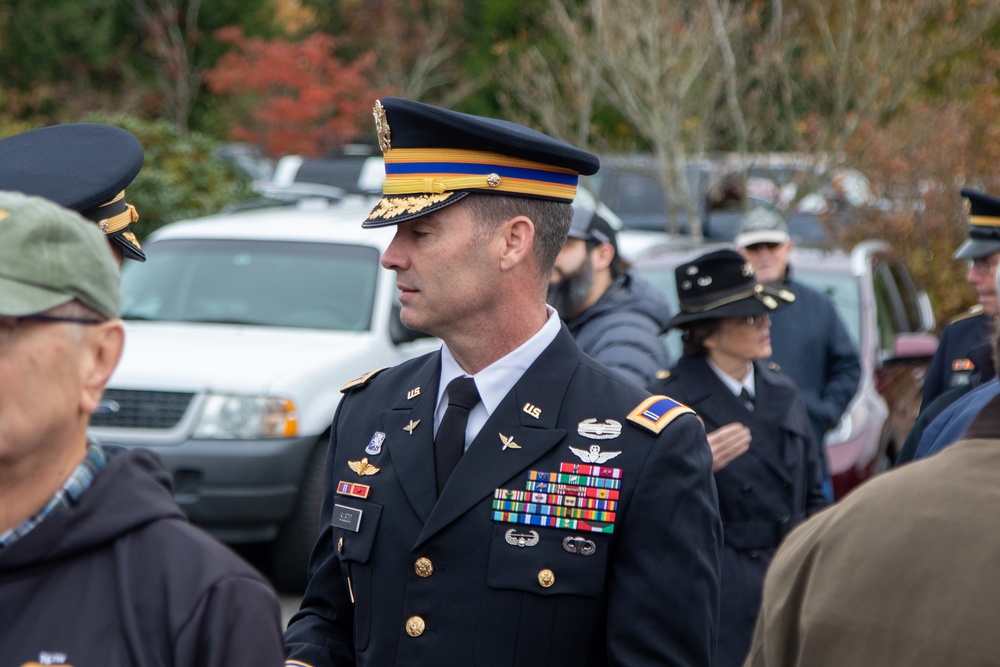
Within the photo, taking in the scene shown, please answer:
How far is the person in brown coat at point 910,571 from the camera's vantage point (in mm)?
1849

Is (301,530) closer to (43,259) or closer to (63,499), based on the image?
(63,499)

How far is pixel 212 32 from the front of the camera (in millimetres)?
26906

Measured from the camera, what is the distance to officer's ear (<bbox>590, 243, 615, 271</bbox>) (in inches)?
223

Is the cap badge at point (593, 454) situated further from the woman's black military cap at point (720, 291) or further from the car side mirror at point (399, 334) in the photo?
the car side mirror at point (399, 334)

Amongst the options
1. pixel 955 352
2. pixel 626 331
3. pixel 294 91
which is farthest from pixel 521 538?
pixel 294 91

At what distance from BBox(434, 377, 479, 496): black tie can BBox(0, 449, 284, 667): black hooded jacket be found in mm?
960

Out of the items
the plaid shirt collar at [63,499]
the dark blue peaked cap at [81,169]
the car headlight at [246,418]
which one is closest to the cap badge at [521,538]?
the plaid shirt collar at [63,499]

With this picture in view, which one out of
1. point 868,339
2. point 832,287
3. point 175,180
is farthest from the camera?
point 175,180

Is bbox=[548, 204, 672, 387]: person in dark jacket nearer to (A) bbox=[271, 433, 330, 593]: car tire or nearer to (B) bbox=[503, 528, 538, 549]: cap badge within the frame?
(A) bbox=[271, 433, 330, 593]: car tire

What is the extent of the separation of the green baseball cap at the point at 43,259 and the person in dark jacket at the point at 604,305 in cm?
341

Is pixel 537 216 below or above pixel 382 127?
below

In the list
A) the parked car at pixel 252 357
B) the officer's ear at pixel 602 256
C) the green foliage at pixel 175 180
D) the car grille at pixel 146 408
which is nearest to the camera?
the officer's ear at pixel 602 256

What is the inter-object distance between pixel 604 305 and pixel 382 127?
2.69m

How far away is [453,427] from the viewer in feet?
9.23
